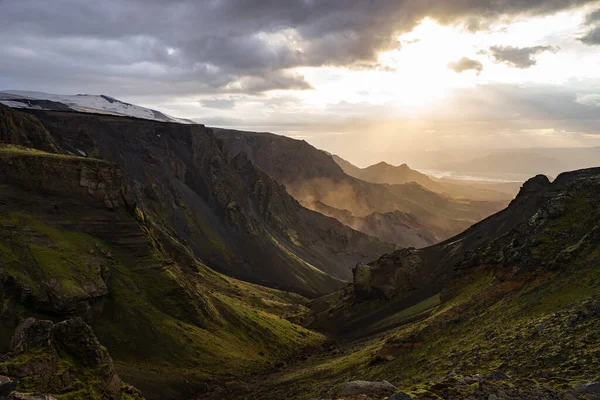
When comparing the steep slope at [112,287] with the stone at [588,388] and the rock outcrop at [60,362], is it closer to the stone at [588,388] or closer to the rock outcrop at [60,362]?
the rock outcrop at [60,362]

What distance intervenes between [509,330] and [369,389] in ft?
61.3

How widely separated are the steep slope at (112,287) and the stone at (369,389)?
153 feet

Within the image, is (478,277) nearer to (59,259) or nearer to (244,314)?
(244,314)

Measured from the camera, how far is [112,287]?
78.9 metres

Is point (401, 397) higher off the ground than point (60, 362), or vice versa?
point (401, 397)

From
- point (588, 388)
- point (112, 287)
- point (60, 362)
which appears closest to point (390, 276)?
point (112, 287)

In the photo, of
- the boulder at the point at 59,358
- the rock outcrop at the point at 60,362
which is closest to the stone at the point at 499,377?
the rock outcrop at the point at 60,362

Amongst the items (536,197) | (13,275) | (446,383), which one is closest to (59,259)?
(13,275)

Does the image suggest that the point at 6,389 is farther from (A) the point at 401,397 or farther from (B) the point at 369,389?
(A) the point at 401,397

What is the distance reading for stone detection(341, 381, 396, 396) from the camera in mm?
24264

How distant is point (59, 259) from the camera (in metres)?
71.9

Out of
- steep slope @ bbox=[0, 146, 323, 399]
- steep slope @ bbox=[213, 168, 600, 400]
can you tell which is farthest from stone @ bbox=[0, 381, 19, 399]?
steep slope @ bbox=[0, 146, 323, 399]

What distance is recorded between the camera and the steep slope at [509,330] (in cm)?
2354

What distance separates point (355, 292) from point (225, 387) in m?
67.2
